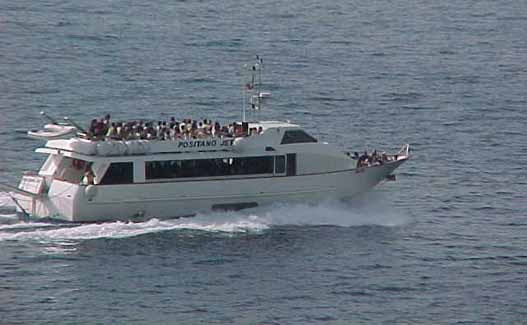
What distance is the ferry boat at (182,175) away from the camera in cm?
7888

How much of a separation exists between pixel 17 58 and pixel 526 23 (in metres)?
47.0

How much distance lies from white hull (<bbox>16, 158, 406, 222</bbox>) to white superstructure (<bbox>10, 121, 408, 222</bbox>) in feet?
0.14

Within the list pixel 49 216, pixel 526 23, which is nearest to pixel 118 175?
pixel 49 216

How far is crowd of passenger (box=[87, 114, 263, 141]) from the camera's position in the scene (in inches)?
3145

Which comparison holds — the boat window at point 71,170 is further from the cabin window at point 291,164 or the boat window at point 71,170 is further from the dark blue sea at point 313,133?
the cabin window at point 291,164

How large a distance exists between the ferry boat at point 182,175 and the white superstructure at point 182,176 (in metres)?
0.04

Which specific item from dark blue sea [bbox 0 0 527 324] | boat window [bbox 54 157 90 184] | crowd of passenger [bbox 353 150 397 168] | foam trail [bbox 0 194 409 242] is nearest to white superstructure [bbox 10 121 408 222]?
boat window [bbox 54 157 90 184]

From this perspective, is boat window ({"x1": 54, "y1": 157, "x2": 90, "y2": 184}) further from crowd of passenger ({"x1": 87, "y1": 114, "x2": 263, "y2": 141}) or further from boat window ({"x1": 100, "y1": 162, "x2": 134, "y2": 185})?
crowd of passenger ({"x1": 87, "y1": 114, "x2": 263, "y2": 141})

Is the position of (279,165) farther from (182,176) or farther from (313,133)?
(313,133)

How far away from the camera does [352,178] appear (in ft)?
274

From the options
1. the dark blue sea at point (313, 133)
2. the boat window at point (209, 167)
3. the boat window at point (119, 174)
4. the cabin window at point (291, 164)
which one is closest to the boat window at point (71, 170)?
the boat window at point (119, 174)

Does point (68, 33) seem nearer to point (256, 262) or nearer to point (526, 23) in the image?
point (526, 23)

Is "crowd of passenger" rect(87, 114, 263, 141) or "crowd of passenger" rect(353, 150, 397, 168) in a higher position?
"crowd of passenger" rect(87, 114, 263, 141)

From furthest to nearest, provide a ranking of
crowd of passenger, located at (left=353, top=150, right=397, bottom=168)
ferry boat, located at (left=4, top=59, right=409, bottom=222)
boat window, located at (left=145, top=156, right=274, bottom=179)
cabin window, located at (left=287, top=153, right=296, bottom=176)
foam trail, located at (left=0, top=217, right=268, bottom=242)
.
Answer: crowd of passenger, located at (left=353, top=150, right=397, bottom=168), cabin window, located at (left=287, top=153, right=296, bottom=176), boat window, located at (left=145, top=156, right=274, bottom=179), ferry boat, located at (left=4, top=59, right=409, bottom=222), foam trail, located at (left=0, top=217, right=268, bottom=242)
